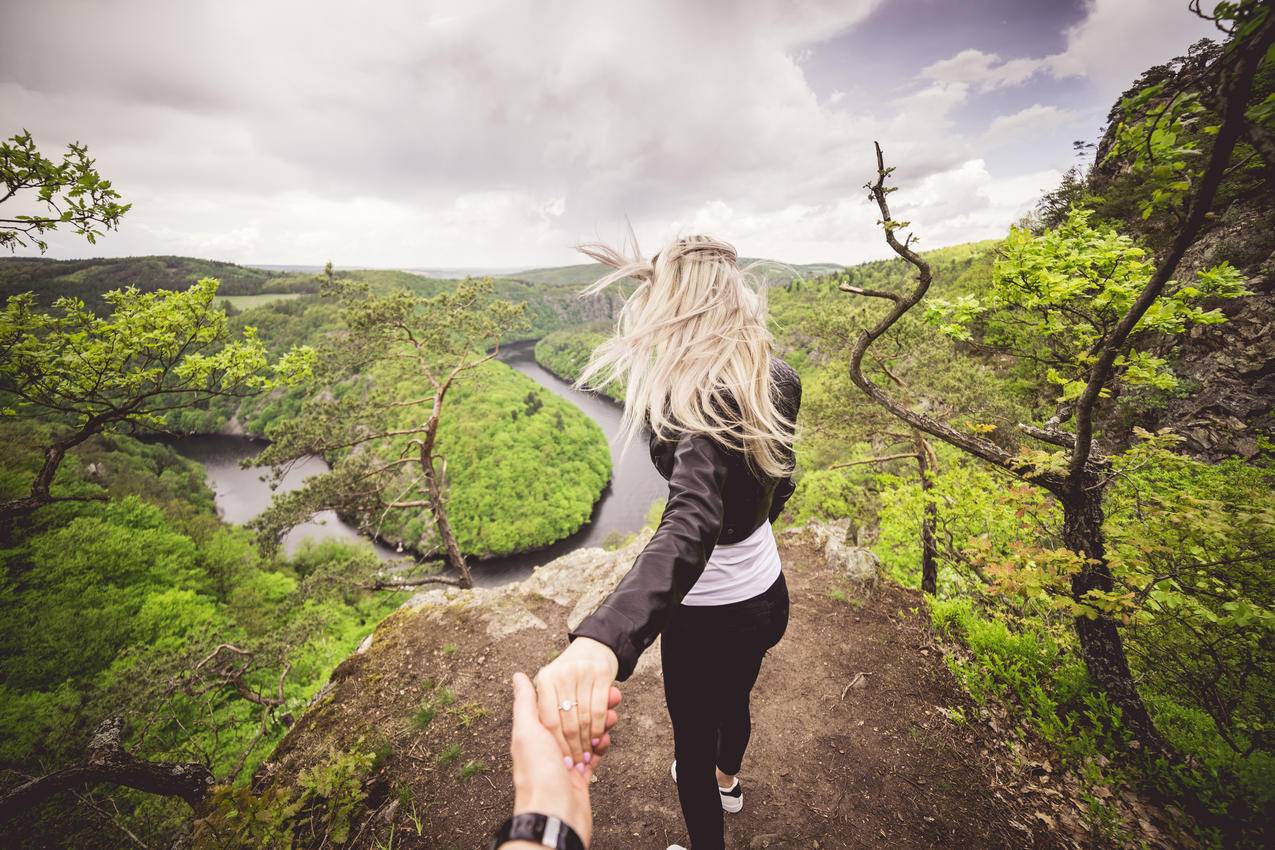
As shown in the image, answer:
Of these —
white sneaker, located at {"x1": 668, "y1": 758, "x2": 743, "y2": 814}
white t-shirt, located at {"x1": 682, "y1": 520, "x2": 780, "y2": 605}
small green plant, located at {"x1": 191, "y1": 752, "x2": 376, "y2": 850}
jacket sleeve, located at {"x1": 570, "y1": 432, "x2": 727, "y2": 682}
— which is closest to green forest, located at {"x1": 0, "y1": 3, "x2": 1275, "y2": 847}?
small green plant, located at {"x1": 191, "y1": 752, "x2": 376, "y2": 850}

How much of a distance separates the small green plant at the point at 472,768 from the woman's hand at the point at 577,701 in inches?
187

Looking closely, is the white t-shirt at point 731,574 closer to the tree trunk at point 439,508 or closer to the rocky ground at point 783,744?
the rocky ground at point 783,744

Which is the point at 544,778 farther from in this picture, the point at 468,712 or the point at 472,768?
the point at 468,712

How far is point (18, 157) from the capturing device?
3723mm

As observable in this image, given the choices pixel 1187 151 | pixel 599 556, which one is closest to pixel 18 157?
pixel 1187 151

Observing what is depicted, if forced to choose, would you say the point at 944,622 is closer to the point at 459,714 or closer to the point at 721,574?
the point at 721,574

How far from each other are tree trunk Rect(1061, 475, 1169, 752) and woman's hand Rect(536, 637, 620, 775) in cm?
400

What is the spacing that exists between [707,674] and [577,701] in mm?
1303

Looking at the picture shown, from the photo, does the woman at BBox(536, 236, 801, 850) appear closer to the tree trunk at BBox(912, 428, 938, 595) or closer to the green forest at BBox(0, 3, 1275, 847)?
the green forest at BBox(0, 3, 1275, 847)

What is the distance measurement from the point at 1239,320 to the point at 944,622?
12.3 m

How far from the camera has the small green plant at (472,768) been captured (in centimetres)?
438

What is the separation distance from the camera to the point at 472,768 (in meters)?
4.43

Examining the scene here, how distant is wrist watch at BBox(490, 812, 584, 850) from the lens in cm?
77

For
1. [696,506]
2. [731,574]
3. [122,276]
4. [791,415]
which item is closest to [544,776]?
[696,506]
